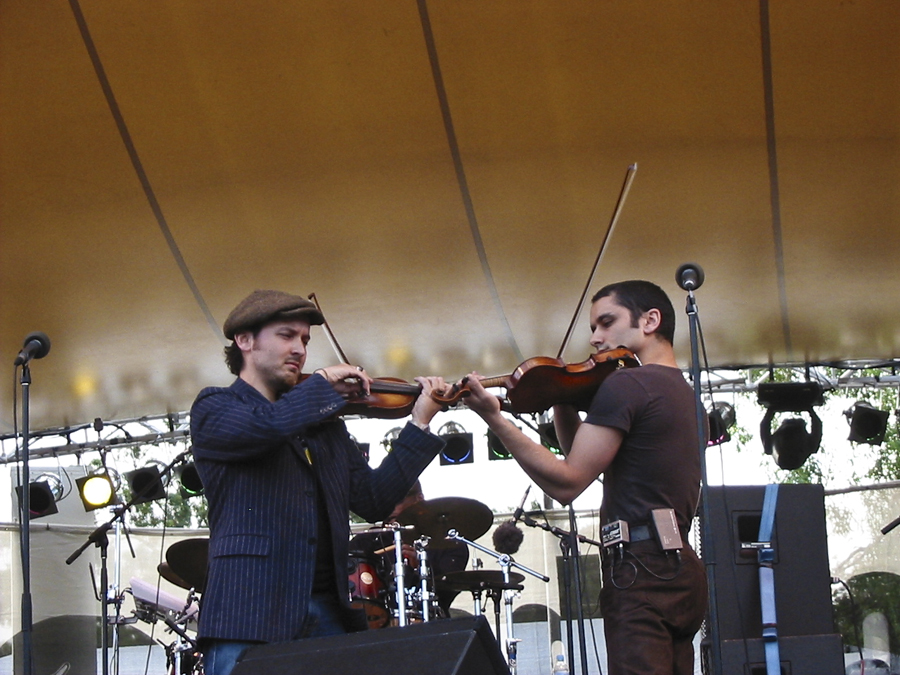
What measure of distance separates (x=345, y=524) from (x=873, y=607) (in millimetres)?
6478

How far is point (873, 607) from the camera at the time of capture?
26.1 feet

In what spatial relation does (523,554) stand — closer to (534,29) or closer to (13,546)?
(13,546)

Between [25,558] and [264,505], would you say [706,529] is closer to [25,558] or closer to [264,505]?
[264,505]

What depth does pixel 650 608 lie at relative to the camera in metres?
2.79

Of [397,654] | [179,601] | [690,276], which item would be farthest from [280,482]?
[179,601]

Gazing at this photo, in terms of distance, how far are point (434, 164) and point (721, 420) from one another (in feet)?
11.7

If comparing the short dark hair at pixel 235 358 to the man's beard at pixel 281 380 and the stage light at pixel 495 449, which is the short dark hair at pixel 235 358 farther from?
the stage light at pixel 495 449

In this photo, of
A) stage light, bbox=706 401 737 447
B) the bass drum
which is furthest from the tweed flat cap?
stage light, bbox=706 401 737 447

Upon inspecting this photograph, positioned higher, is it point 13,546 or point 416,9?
point 416,9

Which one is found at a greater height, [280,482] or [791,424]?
[791,424]

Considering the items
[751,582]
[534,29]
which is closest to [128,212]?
[534,29]

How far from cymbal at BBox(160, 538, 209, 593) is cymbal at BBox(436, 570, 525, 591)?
145 centimetres

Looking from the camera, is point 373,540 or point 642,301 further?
point 373,540

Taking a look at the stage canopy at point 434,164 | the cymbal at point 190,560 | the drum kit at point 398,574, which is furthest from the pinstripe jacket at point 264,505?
the cymbal at point 190,560
